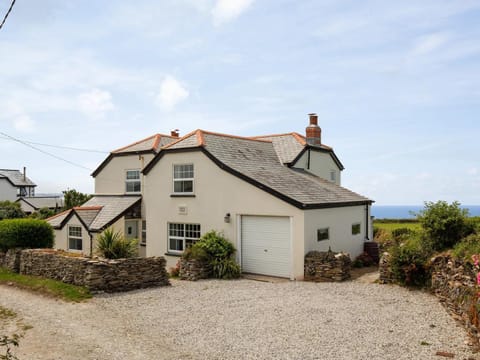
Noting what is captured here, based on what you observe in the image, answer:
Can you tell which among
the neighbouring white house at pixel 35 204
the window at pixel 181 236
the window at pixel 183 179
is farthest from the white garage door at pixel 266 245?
the neighbouring white house at pixel 35 204

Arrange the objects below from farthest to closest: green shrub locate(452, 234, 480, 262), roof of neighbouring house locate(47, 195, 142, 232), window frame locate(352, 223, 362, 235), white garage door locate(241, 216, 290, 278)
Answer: roof of neighbouring house locate(47, 195, 142, 232) < window frame locate(352, 223, 362, 235) < white garage door locate(241, 216, 290, 278) < green shrub locate(452, 234, 480, 262)

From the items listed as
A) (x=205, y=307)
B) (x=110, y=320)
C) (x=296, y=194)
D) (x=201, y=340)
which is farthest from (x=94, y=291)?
(x=296, y=194)

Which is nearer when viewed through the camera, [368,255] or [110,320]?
[110,320]

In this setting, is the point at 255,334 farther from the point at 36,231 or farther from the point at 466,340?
the point at 36,231

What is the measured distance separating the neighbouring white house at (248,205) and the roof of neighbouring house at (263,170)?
0.06 m

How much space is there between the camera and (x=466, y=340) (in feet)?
31.6

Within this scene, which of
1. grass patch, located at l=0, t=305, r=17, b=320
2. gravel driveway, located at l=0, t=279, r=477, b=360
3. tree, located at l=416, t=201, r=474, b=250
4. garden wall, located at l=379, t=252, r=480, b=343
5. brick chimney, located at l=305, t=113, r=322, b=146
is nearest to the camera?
gravel driveway, located at l=0, t=279, r=477, b=360

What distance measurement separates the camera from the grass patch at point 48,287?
1440cm

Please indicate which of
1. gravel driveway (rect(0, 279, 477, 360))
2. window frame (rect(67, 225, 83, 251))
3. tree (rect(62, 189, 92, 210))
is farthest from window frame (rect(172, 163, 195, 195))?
tree (rect(62, 189, 92, 210))

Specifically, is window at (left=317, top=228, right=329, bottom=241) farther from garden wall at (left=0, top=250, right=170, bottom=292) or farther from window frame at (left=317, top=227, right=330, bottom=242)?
garden wall at (left=0, top=250, right=170, bottom=292)

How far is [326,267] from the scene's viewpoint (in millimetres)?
17203

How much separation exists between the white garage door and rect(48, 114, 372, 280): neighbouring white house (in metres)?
0.04

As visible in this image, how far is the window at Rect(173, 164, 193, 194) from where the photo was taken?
21.8 meters

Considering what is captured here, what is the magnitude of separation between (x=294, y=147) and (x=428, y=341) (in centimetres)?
1757
